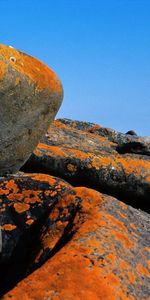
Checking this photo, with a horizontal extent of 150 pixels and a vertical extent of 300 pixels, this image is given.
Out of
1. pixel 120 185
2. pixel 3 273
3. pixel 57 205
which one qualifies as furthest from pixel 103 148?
pixel 3 273

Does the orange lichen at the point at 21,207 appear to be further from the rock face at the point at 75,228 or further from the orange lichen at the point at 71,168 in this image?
the orange lichen at the point at 71,168

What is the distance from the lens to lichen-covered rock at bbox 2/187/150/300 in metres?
3.69

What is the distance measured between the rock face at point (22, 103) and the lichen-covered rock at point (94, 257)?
203 centimetres

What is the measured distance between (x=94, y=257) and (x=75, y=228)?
74 centimetres

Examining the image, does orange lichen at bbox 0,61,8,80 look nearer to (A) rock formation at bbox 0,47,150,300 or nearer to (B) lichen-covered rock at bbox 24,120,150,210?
(A) rock formation at bbox 0,47,150,300

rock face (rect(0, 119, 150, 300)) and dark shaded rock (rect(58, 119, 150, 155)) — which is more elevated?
dark shaded rock (rect(58, 119, 150, 155))

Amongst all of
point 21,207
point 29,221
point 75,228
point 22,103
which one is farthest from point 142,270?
point 22,103

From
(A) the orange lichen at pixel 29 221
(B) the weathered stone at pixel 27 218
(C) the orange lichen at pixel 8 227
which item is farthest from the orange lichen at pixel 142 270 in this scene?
(C) the orange lichen at pixel 8 227

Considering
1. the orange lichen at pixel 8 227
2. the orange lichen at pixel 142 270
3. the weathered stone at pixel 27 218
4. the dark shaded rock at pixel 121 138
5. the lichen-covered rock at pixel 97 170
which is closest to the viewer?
the orange lichen at pixel 142 270

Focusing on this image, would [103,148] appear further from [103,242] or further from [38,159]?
[103,242]

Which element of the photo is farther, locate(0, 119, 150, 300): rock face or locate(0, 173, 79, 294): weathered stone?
locate(0, 173, 79, 294): weathered stone

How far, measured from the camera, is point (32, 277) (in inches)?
154

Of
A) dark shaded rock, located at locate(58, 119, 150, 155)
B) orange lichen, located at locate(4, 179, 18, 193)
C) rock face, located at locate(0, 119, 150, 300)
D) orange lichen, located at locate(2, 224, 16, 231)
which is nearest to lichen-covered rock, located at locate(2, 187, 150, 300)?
rock face, located at locate(0, 119, 150, 300)

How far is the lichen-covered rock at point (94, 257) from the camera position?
3691mm
